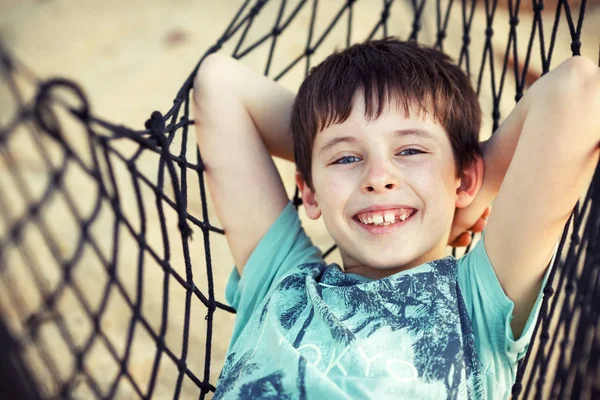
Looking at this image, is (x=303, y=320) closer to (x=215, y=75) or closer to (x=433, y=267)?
(x=433, y=267)

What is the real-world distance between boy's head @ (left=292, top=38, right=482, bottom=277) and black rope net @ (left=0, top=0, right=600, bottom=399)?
174 millimetres

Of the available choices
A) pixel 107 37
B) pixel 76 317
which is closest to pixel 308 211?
pixel 76 317

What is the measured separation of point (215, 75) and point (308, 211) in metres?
0.27

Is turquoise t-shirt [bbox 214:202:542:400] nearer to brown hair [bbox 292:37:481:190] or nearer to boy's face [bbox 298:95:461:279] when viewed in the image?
boy's face [bbox 298:95:461:279]

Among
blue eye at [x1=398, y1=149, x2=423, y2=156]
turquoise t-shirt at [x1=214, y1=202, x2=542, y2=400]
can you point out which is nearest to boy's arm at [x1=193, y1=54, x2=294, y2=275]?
turquoise t-shirt at [x1=214, y1=202, x2=542, y2=400]

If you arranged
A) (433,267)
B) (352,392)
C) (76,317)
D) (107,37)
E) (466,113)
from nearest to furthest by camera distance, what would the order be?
(352,392) < (433,267) < (466,113) < (76,317) < (107,37)

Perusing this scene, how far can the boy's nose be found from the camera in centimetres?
96

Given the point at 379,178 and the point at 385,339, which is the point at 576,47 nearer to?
the point at 379,178

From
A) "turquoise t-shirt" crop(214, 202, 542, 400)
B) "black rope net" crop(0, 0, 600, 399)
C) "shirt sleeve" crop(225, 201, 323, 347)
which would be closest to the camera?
"black rope net" crop(0, 0, 600, 399)

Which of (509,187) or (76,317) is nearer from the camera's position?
(509,187)

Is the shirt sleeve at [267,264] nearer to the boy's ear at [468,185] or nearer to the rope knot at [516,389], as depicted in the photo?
the boy's ear at [468,185]

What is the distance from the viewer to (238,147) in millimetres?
1140

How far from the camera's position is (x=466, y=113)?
43.0 inches

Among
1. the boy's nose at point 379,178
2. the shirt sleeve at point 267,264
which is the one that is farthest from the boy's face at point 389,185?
the shirt sleeve at point 267,264
